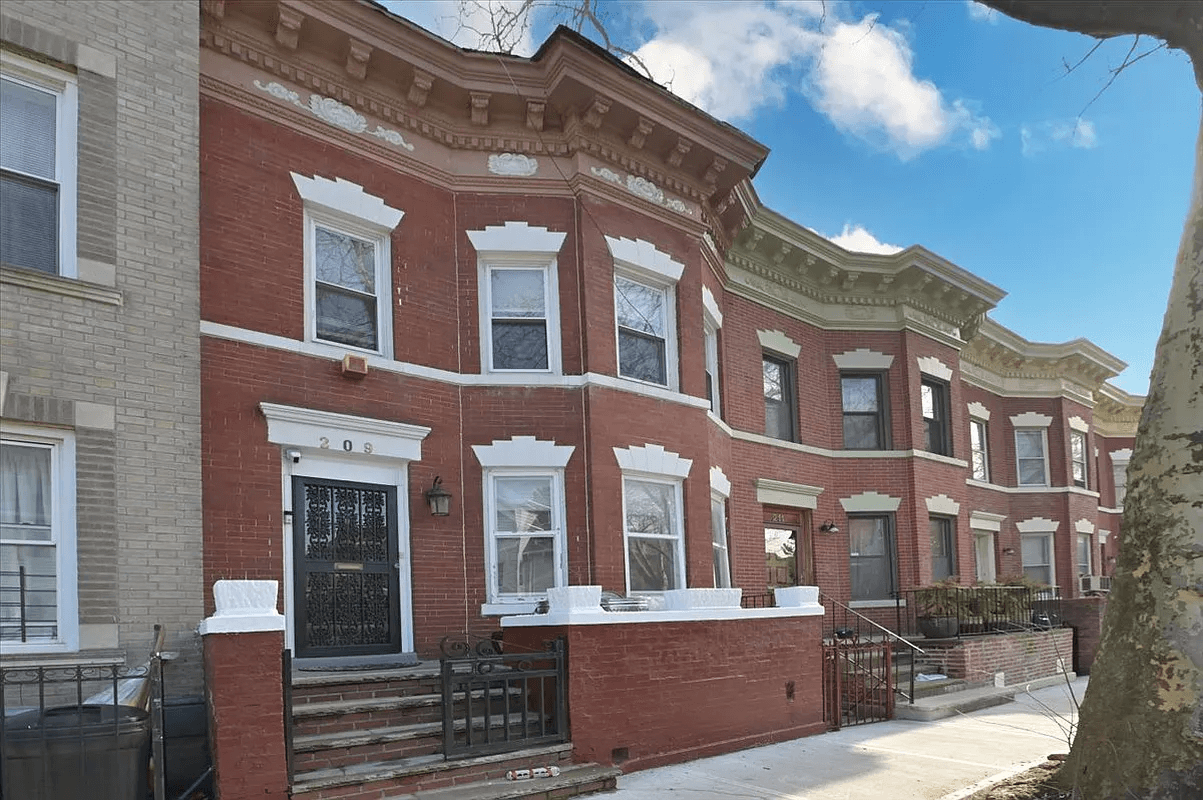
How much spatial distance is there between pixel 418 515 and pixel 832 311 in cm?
1008

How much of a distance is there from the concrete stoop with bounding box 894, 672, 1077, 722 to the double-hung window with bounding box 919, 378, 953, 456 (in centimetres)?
521

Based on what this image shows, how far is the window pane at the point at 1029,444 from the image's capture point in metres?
24.2

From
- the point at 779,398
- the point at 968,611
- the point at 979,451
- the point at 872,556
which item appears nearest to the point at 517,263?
the point at 779,398

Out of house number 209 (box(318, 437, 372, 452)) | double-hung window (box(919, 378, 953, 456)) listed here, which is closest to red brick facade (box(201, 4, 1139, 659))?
house number 209 (box(318, 437, 372, 452))

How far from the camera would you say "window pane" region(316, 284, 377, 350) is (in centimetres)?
1048

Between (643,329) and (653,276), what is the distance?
70 cm

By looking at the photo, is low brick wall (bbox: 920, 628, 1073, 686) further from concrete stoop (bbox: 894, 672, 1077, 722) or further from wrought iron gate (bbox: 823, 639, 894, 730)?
wrought iron gate (bbox: 823, 639, 894, 730)

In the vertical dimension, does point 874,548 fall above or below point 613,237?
below

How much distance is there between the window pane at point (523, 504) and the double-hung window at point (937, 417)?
10610 millimetres


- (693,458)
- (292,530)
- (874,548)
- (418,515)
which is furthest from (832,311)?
(292,530)

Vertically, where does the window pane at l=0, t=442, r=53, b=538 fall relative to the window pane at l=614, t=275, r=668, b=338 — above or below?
below

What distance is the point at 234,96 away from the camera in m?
9.83

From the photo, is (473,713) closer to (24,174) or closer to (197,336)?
(197,336)

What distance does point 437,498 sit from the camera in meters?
10.7
